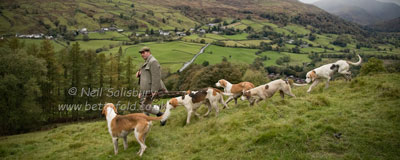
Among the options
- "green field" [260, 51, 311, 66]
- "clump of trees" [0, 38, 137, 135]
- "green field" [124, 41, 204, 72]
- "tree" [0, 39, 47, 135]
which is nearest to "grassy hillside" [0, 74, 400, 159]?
"tree" [0, 39, 47, 135]

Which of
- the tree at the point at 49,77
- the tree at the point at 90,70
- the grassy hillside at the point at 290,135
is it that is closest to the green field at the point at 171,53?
the tree at the point at 90,70

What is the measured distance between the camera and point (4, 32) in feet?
283

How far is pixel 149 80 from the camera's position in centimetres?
961

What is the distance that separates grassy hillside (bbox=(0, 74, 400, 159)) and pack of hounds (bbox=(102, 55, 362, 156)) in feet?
2.37

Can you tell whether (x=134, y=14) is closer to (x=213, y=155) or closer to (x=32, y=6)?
(x=32, y=6)

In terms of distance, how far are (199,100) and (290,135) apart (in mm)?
5419

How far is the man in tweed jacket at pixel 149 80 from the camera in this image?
30.7 ft

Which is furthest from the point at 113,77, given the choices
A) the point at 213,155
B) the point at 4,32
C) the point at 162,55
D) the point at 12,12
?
the point at 12,12

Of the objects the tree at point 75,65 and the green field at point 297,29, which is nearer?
the tree at point 75,65

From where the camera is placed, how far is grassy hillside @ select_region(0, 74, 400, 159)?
18.8 ft

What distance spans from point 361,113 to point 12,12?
13942cm

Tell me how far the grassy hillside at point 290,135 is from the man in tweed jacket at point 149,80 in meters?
1.42

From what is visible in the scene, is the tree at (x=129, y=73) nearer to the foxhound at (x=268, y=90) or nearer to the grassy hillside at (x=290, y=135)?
the grassy hillside at (x=290, y=135)

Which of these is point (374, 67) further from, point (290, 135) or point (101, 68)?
point (101, 68)
